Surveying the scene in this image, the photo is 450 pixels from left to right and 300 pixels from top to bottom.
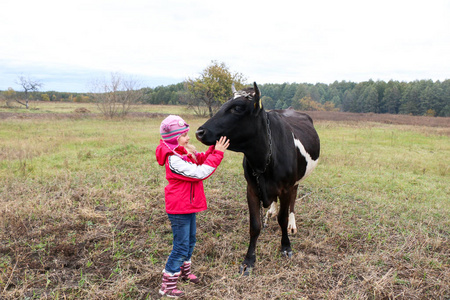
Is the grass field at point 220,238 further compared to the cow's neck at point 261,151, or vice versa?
the cow's neck at point 261,151

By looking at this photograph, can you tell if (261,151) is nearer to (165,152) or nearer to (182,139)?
(182,139)

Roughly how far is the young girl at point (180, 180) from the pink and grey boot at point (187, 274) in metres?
0.14

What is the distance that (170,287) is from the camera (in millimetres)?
2805

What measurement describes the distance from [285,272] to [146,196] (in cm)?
332

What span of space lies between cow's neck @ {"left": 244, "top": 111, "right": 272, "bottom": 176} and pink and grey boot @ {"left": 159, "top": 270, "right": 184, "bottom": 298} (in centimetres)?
139

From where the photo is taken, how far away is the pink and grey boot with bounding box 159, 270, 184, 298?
9.18 ft

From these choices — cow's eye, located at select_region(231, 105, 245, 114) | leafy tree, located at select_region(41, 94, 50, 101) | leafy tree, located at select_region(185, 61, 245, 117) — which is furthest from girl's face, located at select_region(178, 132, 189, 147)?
leafy tree, located at select_region(41, 94, 50, 101)

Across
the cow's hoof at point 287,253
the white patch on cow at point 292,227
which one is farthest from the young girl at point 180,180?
the white patch on cow at point 292,227

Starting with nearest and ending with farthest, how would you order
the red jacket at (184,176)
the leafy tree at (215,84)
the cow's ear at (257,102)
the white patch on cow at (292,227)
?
the red jacket at (184,176) < the cow's ear at (257,102) < the white patch on cow at (292,227) < the leafy tree at (215,84)

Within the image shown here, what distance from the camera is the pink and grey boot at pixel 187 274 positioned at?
3.05 metres

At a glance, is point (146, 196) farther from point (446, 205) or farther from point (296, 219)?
point (446, 205)

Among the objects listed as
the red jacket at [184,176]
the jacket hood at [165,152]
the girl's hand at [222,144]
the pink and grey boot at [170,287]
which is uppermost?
the girl's hand at [222,144]

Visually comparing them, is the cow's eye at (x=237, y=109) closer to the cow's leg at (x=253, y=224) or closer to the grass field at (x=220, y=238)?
the cow's leg at (x=253, y=224)

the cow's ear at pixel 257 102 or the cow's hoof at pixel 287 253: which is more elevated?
the cow's ear at pixel 257 102
